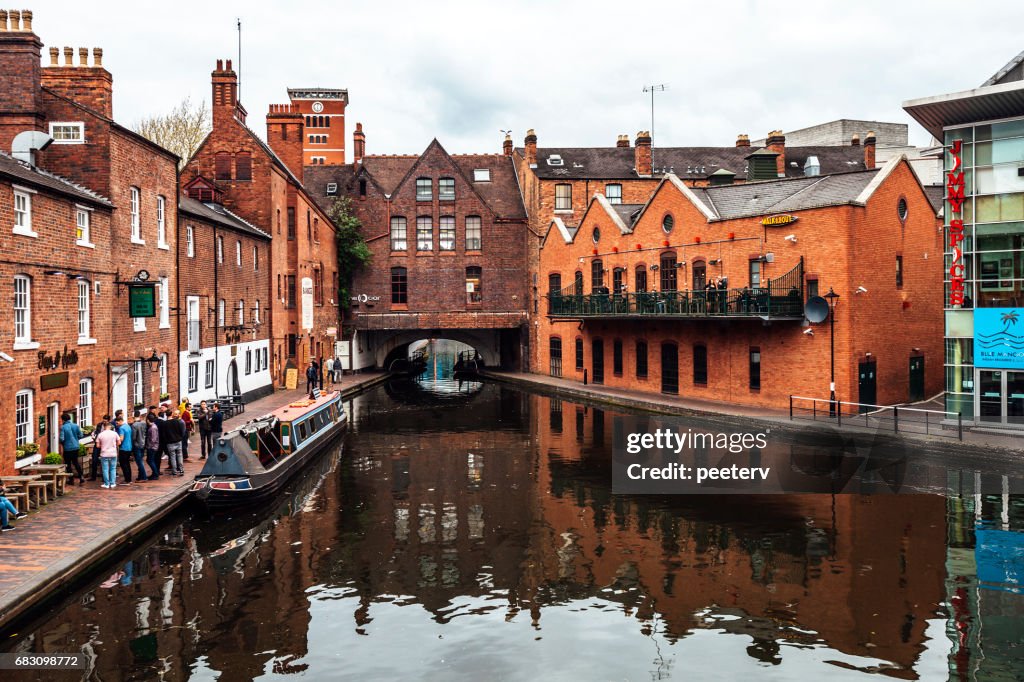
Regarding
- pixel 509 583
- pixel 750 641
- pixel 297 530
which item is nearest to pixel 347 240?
pixel 297 530

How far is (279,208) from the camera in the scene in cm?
3678

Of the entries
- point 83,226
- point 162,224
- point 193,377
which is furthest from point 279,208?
point 83,226

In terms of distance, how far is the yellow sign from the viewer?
1098 inches

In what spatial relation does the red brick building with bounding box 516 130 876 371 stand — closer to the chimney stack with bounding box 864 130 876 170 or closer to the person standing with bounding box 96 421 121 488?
the chimney stack with bounding box 864 130 876 170

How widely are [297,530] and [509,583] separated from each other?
4882 millimetres

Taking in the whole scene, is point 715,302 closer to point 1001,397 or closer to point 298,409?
point 1001,397

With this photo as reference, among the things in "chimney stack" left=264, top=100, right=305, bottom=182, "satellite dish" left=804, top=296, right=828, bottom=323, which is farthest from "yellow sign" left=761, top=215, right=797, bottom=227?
"chimney stack" left=264, top=100, right=305, bottom=182

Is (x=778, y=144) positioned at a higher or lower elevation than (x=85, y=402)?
higher

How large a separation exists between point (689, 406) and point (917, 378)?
27.3ft

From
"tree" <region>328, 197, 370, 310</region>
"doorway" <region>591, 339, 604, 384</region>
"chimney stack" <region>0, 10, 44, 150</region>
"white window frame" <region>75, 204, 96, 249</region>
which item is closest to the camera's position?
"white window frame" <region>75, 204, 96, 249</region>

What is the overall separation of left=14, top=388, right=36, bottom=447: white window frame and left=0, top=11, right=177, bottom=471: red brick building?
14 cm

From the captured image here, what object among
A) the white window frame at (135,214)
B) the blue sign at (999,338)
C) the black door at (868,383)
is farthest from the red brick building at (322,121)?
the blue sign at (999,338)

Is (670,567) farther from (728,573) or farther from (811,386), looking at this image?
(811,386)

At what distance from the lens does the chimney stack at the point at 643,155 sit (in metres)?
46.2
